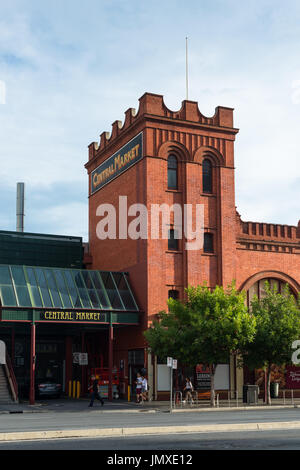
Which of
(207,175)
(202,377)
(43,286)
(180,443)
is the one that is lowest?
(180,443)

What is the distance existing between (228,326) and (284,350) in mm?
4226

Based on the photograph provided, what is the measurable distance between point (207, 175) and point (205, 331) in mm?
12652

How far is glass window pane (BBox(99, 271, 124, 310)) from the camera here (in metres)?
40.3

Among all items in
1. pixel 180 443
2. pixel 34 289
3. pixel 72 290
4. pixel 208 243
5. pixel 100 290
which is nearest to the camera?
pixel 180 443

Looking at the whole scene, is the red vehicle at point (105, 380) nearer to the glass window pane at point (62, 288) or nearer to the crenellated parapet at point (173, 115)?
the glass window pane at point (62, 288)

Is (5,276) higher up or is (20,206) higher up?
(20,206)

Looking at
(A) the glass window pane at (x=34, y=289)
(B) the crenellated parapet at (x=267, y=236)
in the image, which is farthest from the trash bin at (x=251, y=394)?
(A) the glass window pane at (x=34, y=289)

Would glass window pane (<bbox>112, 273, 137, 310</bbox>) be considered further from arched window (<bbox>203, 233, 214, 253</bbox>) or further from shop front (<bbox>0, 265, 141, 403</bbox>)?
arched window (<bbox>203, 233, 214, 253</bbox>)

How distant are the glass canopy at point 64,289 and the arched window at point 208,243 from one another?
17.8 ft

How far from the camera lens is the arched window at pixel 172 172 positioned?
4259 centimetres

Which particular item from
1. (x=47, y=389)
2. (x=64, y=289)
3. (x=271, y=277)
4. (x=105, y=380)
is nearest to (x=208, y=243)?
(x=271, y=277)

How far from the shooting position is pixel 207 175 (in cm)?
4403

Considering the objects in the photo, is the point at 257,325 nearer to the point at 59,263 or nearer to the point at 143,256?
the point at 143,256

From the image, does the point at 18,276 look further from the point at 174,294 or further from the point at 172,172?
the point at 172,172
